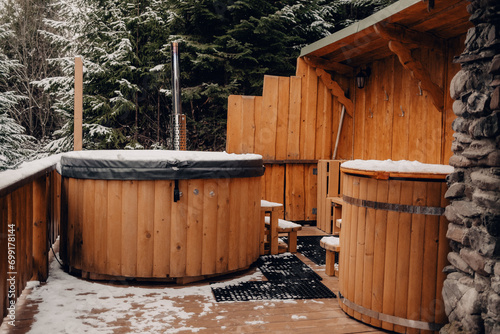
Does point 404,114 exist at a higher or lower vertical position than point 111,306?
higher

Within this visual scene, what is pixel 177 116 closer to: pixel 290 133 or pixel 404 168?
pixel 290 133

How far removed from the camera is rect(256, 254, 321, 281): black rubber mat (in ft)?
13.8

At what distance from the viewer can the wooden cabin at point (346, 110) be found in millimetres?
5250

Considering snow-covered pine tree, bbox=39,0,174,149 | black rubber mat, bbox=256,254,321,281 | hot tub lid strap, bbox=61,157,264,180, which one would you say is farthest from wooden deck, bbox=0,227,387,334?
snow-covered pine tree, bbox=39,0,174,149

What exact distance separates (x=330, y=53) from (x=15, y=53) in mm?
13375

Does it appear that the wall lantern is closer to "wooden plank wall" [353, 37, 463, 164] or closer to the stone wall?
"wooden plank wall" [353, 37, 463, 164]

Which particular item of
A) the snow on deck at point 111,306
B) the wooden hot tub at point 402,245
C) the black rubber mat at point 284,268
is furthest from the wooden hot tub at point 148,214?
the wooden hot tub at point 402,245

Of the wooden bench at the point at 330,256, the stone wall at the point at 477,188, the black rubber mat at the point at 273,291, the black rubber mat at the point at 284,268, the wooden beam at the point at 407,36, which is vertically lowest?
the black rubber mat at the point at 284,268

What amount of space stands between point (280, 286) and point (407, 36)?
3.41m

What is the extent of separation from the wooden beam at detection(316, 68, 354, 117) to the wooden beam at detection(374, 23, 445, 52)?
204cm

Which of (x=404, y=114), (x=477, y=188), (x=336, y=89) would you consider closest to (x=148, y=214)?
(x=477, y=188)

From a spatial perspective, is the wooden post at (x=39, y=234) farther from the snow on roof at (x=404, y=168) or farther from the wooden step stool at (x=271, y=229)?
the snow on roof at (x=404, y=168)

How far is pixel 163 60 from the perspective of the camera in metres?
11.9

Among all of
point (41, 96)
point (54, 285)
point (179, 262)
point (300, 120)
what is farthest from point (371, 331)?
point (41, 96)
